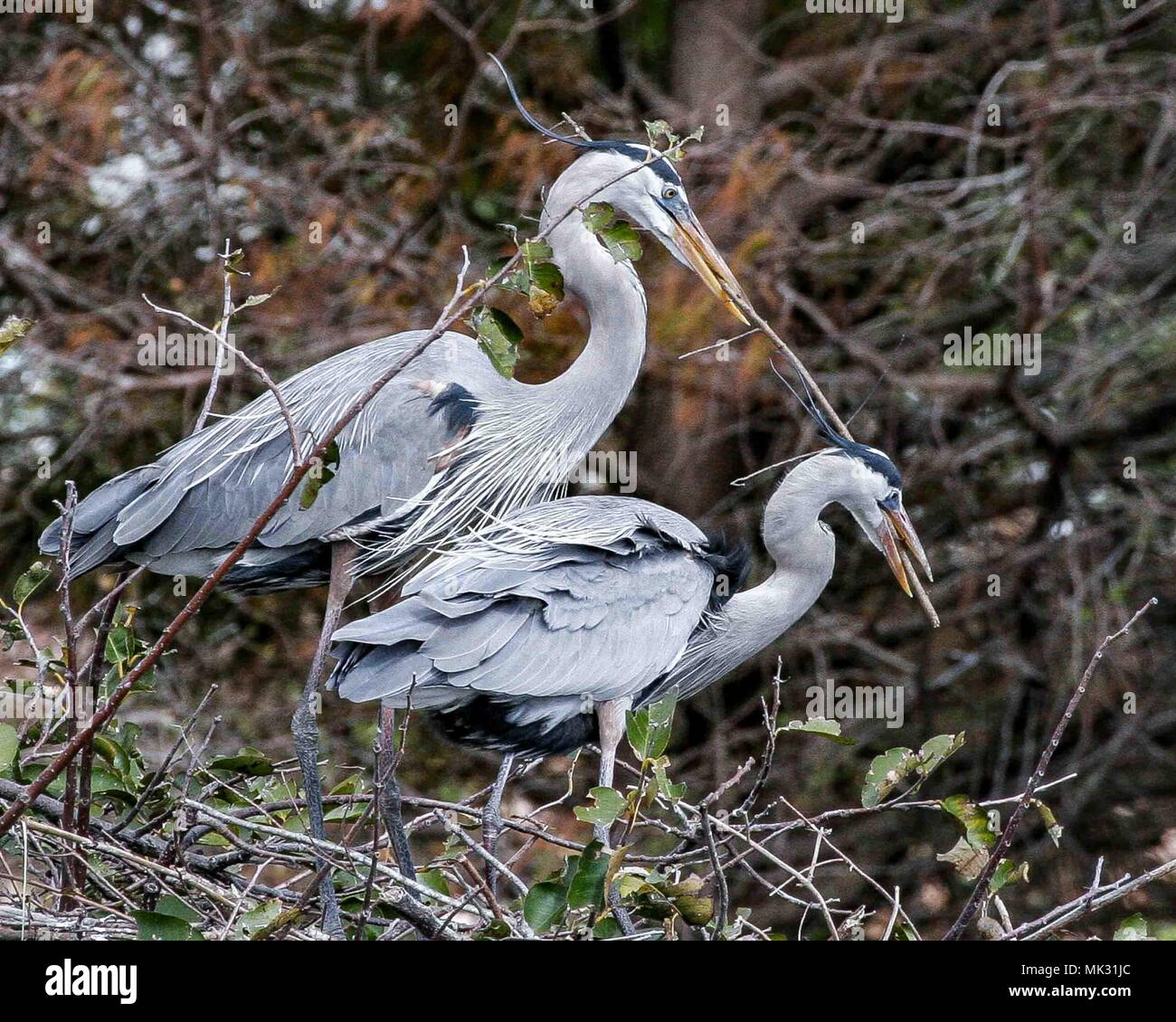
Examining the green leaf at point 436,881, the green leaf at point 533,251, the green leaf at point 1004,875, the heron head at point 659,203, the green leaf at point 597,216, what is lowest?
the green leaf at point 436,881

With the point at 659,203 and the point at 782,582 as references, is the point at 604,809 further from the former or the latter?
the point at 659,203

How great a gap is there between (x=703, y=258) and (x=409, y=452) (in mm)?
797

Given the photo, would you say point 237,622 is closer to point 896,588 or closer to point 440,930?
point 896,588

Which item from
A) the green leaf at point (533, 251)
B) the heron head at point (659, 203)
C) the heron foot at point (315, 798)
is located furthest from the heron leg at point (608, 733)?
the green leaf at point (533, 251)

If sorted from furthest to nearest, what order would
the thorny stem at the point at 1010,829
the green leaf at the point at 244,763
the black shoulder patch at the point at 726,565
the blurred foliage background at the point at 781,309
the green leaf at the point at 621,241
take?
the blurred foliage background at the point at 781,309 < the black shoulder patch at the point at 726,565 < the green leaf at the point at 244,763 < the green leaf at the point at 621,241 < the thorny stem at the point at 1010,829

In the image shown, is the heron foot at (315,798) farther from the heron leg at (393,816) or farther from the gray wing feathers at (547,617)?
the gray wing feathers at (547,617)

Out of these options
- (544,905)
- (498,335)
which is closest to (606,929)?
(544,905)

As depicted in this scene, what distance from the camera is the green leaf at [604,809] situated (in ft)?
8.12

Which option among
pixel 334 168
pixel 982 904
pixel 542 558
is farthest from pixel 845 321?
pixel 982 904

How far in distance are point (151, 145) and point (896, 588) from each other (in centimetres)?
331

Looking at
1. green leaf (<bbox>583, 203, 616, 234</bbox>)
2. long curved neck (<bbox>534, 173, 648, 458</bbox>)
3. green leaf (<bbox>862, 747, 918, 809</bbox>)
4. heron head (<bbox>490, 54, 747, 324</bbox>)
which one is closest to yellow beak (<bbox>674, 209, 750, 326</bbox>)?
heron head (<bbox>490, 54, 747, 324</bbox>)

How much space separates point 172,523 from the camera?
11.5 feet

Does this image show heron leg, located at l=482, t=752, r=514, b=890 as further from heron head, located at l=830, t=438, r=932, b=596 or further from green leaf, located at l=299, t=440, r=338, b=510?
green leaf, located at l=299, t=440, r=338, b=510

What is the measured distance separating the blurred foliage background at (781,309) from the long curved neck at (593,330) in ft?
6.24
